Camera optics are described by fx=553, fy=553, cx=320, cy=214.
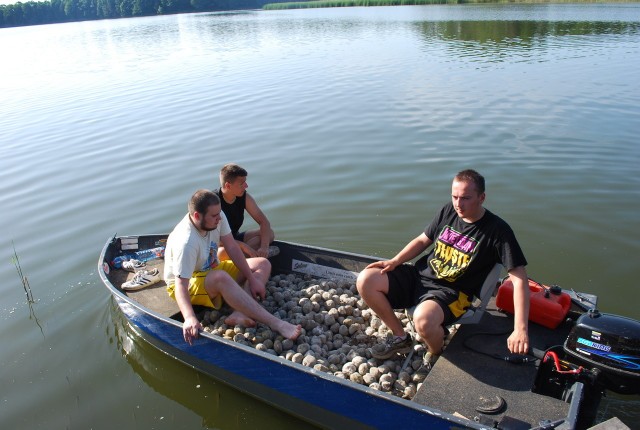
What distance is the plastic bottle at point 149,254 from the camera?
6.10 m

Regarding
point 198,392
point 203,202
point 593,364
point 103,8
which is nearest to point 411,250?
point 593,364

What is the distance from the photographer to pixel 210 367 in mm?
4613

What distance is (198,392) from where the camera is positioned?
4793 millimetres

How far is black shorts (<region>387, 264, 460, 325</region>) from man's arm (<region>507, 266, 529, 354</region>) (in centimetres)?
52

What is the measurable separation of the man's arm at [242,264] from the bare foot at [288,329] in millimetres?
604

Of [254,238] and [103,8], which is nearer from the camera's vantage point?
[254,238]

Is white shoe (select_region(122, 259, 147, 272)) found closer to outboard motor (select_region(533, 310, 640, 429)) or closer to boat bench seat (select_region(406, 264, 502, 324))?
boat bench seat (select_region(406, 264, 502, 324))

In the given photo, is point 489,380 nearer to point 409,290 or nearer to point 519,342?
point 519,342

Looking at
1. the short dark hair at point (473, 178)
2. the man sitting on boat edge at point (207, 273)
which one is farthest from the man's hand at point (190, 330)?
the short dark hair at point (473, 178)

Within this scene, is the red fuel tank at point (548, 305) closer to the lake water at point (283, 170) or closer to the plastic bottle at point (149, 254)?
the lake water at point (283, 170)

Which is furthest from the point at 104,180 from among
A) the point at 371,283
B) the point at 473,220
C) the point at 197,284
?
the point at 473,220

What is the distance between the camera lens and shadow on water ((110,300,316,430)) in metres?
4.41

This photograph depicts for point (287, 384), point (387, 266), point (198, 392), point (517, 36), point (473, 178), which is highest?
point (517, 36)

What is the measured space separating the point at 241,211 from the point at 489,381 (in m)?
3.08
